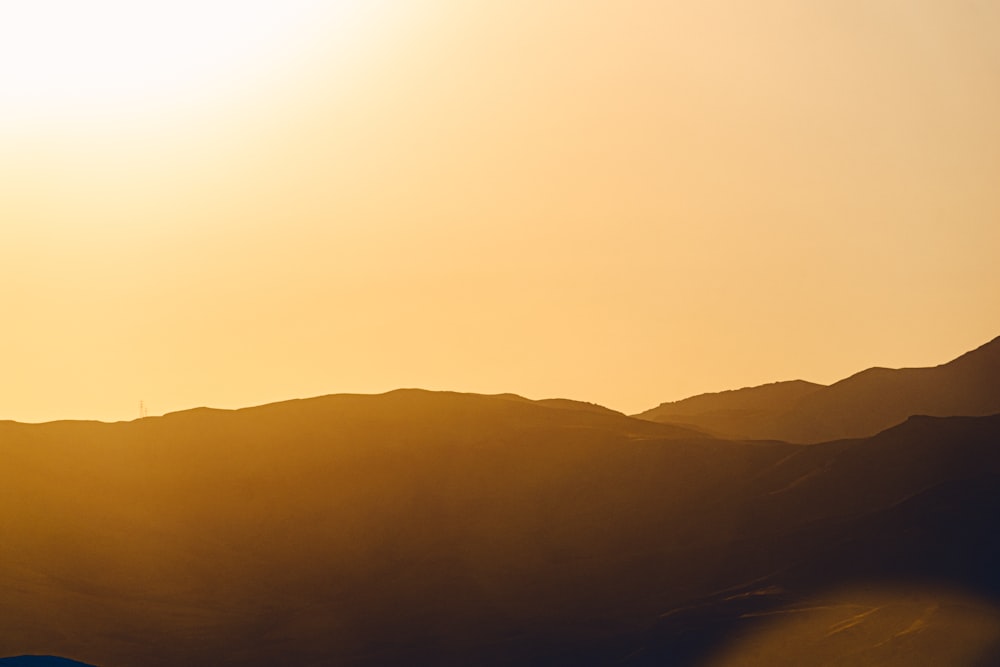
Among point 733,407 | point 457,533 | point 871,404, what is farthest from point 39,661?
point 733,407

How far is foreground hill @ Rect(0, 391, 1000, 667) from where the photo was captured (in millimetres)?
48531

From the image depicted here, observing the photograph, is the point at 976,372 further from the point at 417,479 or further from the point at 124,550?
the point at 124,550

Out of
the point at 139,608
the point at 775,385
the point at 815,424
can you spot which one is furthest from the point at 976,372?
the point at 139,608

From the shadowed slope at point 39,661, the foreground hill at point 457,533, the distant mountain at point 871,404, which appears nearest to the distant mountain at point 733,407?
the distant mountain at point 871,404

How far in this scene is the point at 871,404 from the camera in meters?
96.2

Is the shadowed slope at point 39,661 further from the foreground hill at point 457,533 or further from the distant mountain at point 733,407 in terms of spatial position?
the distant mountain at point 733,407

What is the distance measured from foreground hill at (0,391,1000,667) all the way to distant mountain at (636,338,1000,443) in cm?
2271

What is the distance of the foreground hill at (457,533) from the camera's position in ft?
159

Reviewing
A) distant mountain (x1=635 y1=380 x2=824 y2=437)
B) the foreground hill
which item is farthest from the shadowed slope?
distant mountain (x1=635 y1=380 x2=824 y2=437)

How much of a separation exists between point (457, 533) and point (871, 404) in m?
43.1

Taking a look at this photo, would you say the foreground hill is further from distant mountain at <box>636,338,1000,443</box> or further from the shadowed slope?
distant mountain at <box>636,338,1000,443</box>

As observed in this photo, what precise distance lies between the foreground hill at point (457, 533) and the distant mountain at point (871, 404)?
2271cm

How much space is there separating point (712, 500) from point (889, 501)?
811 cm

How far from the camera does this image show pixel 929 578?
155ft
